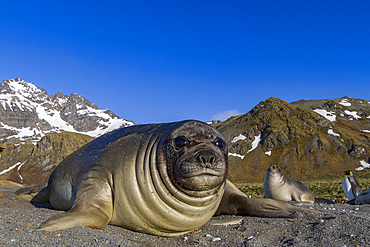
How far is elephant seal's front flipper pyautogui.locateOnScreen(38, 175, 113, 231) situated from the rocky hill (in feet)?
216

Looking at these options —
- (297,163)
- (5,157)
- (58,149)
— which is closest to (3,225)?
(297,163)

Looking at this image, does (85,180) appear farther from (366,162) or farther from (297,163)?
(366,162)

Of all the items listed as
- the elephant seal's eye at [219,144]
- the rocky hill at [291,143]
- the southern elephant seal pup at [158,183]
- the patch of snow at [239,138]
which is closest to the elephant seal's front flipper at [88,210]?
the southern elephant seal pup at [158,183]

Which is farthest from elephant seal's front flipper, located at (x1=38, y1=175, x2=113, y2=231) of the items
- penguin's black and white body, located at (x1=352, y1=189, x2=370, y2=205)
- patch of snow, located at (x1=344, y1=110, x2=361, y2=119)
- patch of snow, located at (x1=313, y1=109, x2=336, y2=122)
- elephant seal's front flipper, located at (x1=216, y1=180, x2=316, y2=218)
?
patch of snow, located at (x1=344, y1=110, x2=361, y2=119)

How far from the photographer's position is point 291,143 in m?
76.7

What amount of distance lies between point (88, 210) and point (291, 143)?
3025 inches

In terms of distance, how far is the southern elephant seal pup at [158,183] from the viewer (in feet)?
15.0

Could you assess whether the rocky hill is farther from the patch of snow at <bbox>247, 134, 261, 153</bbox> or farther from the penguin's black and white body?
the penguin's black and white body

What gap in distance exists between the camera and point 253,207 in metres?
6.45

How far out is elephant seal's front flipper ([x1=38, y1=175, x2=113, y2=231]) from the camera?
13.3 feet

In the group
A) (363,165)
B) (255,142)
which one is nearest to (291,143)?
(255,142)

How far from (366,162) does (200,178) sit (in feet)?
253

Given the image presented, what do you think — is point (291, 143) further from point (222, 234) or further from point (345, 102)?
point (222, 234)

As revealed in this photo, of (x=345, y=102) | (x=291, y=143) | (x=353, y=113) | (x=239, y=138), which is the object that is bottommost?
(x=291, y=143)
